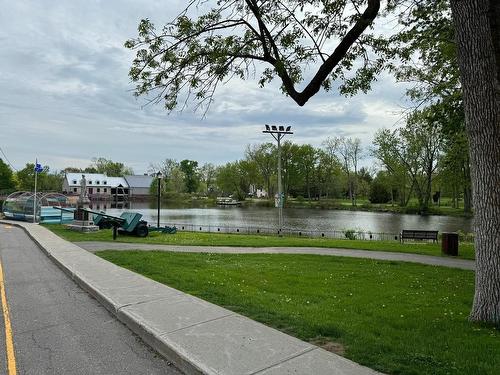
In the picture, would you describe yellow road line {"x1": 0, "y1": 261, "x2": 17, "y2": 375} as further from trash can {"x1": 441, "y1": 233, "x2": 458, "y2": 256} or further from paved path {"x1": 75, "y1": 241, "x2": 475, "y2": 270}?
trash can {"x1": 441, "y1": 233, "x2": 458, "y2": 256}

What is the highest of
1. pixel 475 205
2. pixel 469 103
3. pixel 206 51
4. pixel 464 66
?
pixel 206 51

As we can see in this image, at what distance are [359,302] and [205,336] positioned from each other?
3362mm

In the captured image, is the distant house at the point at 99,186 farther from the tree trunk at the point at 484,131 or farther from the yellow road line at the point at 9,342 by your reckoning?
the tree trunk at the point at 484,131

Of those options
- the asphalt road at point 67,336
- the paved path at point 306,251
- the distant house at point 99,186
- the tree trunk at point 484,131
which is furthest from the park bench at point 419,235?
the distant house at point 99,186

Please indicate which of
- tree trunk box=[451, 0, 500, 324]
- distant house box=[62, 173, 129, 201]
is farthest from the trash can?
distant house box=[62, 173, 129, 201]

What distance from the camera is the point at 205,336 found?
5.44m

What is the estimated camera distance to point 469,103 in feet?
21.0

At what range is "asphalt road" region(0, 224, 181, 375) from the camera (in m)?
4.82

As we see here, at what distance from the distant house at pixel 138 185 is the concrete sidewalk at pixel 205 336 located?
435 ft

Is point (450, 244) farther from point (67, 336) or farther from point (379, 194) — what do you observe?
point (379, 194)

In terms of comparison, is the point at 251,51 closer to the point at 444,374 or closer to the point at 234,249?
the point at 444,374

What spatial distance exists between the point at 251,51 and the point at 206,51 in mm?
1160

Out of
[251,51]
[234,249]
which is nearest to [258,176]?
[234,249]

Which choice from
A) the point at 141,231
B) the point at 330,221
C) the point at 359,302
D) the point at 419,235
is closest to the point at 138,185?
the point at 330,221
